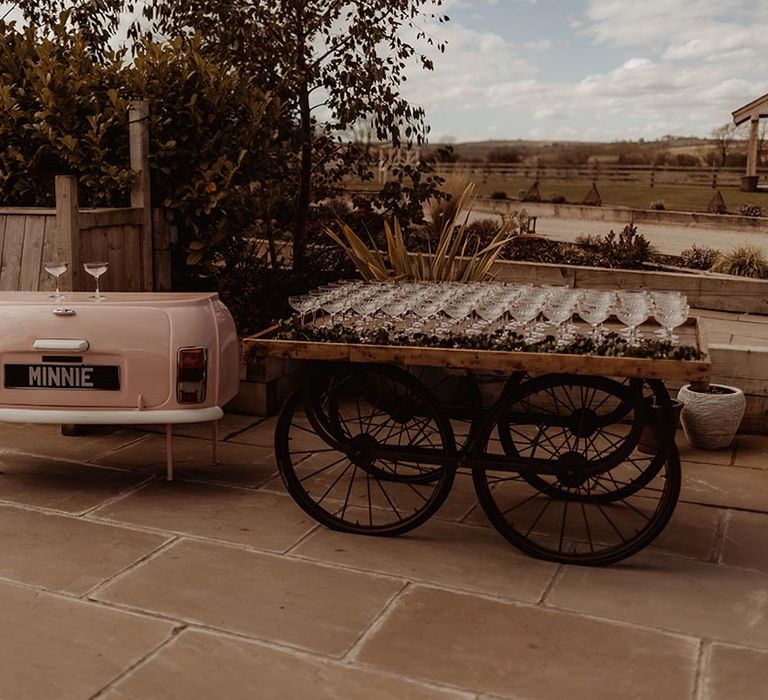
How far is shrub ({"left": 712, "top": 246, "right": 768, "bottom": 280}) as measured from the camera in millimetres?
11062

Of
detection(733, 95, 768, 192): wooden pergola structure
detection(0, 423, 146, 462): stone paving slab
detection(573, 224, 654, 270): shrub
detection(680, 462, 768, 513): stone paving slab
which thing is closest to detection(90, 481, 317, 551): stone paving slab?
detection(0, 423, 146, 462): stone paving slab

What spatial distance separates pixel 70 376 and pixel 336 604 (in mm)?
1763

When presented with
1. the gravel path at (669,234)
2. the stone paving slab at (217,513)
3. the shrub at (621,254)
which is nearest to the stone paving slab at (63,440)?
the stone paving slab at (217,513)

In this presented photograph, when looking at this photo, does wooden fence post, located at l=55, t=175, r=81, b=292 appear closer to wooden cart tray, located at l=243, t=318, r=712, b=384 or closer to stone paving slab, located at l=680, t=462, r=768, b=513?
wooden cart tray, located at l=243, t=318, r=712, b=384

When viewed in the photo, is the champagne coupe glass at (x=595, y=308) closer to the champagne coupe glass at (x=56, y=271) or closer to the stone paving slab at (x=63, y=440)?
the champagne coupe glass at (x=56, y=271)

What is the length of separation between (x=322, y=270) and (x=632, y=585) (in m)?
4.51

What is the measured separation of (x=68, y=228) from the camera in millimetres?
5352

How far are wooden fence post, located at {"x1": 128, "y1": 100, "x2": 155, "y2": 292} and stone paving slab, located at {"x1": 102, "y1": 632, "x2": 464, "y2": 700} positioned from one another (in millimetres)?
3289

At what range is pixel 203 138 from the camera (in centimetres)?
604

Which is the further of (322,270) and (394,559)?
(322,270)

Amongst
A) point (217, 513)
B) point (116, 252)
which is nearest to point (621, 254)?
point (116, 252)

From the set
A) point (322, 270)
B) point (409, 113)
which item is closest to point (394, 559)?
point (322, 270)

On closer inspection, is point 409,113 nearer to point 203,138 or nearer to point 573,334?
point 203,138

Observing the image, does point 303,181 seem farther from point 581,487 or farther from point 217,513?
point 581,487
